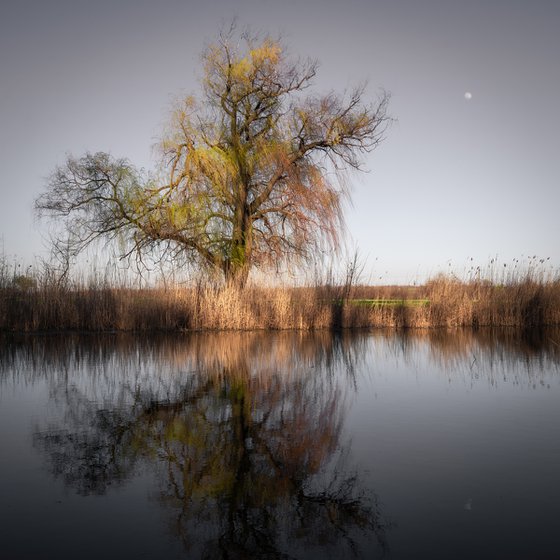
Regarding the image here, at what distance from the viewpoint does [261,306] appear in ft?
44.1

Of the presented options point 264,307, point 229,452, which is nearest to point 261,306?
point 264,307

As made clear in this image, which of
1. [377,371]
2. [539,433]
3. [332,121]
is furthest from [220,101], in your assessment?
[539,433]

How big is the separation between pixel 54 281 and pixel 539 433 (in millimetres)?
11385

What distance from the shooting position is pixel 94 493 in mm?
2672

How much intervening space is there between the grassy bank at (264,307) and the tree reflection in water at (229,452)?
6432 millimetres

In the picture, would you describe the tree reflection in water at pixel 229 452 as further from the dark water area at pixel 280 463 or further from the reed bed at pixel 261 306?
the reed bed at pixel 261 306

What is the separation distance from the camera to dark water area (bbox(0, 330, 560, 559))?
2.19 meters

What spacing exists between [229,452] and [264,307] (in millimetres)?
10167

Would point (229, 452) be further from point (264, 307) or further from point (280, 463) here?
point (264, 307)

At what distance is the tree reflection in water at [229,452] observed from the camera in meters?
2.25

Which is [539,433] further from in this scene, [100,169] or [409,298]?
[100,169]

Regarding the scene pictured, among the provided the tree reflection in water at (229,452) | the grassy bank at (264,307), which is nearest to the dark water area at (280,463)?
the tree reflection in water at (229,452)

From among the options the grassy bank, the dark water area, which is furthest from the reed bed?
the dark water area

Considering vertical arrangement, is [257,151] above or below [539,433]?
above
